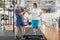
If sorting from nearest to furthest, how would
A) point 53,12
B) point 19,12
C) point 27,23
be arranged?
point 19,12 < point 27,23 < point 53,12

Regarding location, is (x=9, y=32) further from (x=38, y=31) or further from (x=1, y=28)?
(x=38, y=31)

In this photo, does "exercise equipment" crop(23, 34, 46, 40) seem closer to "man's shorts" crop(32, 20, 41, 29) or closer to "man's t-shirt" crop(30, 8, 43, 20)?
"man's shorts" crop(32, 20, 41, 29)

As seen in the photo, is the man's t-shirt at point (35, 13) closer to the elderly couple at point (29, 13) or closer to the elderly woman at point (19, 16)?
the elderly couple at point (29, 13)

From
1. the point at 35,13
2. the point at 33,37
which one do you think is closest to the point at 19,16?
the point at 35,13

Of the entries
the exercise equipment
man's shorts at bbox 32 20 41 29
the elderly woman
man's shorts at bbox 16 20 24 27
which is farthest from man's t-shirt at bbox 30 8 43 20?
the exercise equipment

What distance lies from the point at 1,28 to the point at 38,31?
134 cm

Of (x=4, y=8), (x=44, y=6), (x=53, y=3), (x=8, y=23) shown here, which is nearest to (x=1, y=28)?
(x=8, y=23)

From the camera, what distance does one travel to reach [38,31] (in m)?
5.59

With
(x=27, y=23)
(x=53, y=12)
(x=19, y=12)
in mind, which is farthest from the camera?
(x=53, y=12)

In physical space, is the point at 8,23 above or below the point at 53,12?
below

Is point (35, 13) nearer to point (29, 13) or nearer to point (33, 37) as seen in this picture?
point (29, 13)

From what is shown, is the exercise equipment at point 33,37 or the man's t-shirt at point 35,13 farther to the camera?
the man's t-shirt at point 35,13

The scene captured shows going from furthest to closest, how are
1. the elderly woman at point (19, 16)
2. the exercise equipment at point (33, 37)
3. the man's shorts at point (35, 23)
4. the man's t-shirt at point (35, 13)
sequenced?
the man's shorts at point (35, 23), the man's t-shirt at point (35, 13), the elderly woman at point (19, 16), the exercise equipment at point (33, 37)

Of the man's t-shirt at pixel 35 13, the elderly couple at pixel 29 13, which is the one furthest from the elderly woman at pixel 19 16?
the man's t-shirt at pixel 35 13
